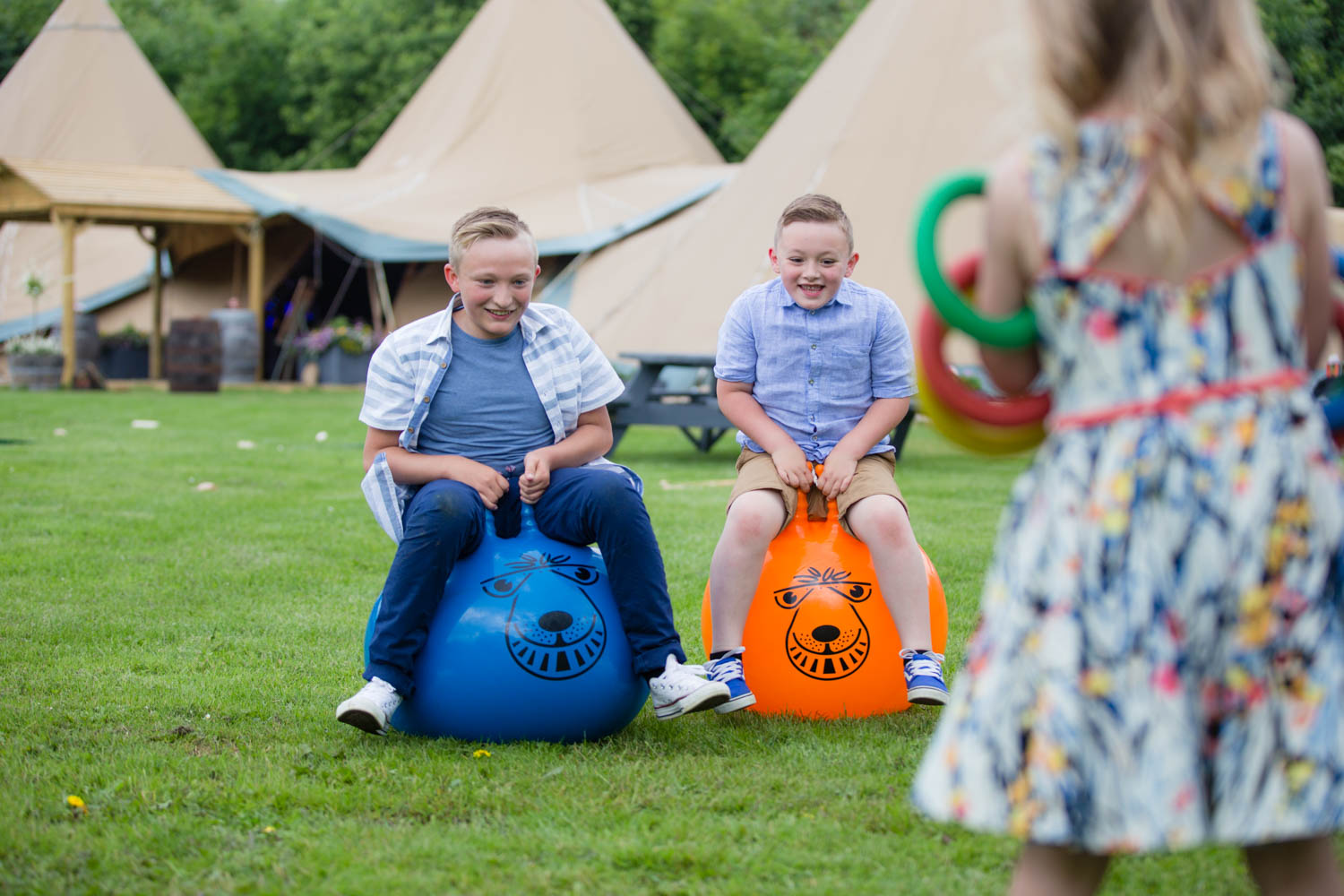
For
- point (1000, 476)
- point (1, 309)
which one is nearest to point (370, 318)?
point (1, 309)

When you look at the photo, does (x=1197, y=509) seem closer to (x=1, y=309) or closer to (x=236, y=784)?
(x=236, y=784)

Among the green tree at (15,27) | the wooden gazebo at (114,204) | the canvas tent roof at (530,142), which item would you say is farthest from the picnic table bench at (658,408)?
the green tree at (15,27)

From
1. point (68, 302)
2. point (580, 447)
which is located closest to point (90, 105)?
point (68, 302)

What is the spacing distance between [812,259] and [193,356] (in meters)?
15.9

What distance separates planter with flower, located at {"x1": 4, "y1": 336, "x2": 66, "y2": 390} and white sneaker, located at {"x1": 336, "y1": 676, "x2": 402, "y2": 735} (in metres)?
16.7

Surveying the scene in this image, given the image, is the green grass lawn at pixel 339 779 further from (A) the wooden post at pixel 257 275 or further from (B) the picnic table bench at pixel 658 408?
(A) the wooden post at pixel 257 275

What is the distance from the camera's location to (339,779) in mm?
3107

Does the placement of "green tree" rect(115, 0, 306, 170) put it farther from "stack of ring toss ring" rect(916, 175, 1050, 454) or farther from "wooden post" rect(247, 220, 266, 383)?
"stack of ring toss ring" rect(916, 175, 1050, 454)

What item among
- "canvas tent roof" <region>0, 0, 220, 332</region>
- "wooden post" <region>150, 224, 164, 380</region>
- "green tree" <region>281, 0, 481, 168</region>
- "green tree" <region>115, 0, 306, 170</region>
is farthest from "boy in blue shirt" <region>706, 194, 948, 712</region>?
"green tree" <region>115, 0, 306, 170</region>

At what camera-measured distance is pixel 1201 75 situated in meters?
1.68

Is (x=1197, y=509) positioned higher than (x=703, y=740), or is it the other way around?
(x=1197, y=509)

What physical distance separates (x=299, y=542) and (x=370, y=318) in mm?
16806

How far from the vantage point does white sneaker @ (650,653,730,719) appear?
3.34 m

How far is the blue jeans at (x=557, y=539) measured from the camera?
3312mm
